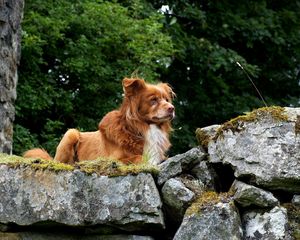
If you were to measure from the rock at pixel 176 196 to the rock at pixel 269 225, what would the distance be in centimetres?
38

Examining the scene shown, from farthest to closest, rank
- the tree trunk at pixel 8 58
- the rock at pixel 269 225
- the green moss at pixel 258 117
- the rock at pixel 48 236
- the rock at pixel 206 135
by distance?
1. the tree trunk at pixel 8 58
2. the rock at pixel 206 135
3. the rock at pixel 48 236
4. the green moss at pixel 258 117
5. the rock at pixel 269 225

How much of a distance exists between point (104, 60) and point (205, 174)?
8409 mm

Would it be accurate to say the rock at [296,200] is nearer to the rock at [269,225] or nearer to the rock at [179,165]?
the rock at [269,225]

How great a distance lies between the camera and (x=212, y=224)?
4387 millimetres

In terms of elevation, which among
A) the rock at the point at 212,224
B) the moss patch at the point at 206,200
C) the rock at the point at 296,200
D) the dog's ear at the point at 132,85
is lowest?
the rock at the point at 212,224

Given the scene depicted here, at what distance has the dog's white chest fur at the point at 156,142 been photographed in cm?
650

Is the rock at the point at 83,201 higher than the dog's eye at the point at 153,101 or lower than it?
lower

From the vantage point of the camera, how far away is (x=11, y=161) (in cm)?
491

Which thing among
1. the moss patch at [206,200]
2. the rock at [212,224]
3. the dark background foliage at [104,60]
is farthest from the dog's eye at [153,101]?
the dark background foliage at [104,60]

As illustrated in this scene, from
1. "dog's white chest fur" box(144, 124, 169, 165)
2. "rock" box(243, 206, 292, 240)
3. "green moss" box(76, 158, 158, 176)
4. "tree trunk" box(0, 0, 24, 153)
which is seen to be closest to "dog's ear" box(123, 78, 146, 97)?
"dog's white chest fur" box(144, 124, 169, 165)

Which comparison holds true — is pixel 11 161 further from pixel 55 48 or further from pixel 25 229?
pixel 55 48

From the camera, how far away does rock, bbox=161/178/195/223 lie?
4.58m

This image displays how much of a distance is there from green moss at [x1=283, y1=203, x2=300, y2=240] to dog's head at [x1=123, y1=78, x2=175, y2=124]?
2410 mm

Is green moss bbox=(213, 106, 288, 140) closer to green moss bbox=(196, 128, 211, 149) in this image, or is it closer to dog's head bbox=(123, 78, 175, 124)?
green moss bbox=(196, 128, 211, 149)
